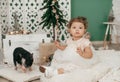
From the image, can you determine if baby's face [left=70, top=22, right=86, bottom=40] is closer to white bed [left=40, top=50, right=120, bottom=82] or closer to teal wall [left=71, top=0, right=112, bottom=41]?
white bed [left=40, top=50, right=120, bottom=82]

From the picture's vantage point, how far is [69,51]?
2.07m

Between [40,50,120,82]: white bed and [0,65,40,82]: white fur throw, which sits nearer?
[40,50,120,82]: white bed

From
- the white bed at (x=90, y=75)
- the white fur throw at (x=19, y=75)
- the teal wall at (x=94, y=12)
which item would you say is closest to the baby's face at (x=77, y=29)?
the white bed at (x=90, y=75)

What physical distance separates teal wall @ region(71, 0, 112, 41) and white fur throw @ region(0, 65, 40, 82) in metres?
1.95

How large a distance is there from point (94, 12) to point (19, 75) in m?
2.33

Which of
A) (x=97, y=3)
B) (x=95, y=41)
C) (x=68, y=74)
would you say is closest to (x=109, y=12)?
(x=97, y=3)

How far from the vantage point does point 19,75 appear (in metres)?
2.25

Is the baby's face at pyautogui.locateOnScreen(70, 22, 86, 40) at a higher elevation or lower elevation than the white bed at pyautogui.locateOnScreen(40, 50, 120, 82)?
higher

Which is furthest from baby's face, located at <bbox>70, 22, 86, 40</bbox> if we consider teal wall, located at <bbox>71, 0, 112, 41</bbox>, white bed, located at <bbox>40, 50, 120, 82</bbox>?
teal wall, located at <bbox>71, 0, 112, 41</bbox>

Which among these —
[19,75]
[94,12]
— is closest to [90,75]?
[19,75]

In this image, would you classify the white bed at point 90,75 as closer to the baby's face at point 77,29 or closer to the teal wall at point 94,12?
the baby's face at point 77,29

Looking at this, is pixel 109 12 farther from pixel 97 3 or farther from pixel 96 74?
pixel 96 74

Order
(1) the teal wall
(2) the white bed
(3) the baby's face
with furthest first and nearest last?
(1) the teal wall → (3) the baby's face → (2) the white bed

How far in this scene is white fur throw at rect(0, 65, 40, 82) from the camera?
7.11 ft
